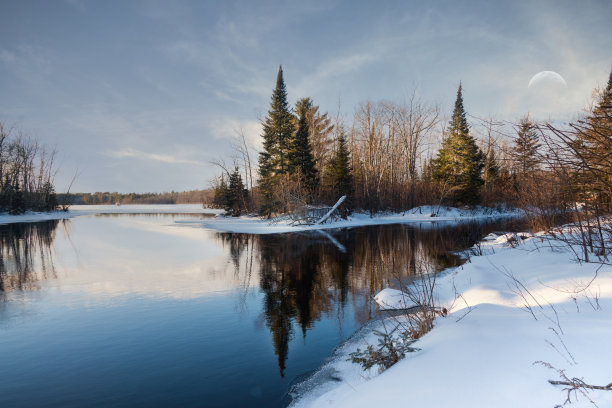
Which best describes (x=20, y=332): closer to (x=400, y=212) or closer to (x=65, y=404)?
(x=65, y=404)

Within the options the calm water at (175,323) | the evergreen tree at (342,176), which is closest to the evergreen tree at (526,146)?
the calm water at (175,323)

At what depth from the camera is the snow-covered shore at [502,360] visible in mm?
2139

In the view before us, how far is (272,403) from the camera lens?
3660mm

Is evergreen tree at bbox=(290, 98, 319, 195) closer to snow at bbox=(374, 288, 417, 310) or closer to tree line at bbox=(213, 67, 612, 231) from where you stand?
tree line at bbox=(213, 67, 612, 231)

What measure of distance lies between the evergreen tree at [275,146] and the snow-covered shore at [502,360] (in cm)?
2638

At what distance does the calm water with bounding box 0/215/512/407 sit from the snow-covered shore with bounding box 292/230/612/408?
1.01 m

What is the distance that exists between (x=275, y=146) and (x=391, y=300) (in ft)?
93.4

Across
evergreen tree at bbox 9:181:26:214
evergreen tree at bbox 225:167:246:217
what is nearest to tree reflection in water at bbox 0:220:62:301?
evergreen tree at bbox 225:167:246:217

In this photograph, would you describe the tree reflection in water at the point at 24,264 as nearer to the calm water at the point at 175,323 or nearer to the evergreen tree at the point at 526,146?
the calm water at the point at 175,323

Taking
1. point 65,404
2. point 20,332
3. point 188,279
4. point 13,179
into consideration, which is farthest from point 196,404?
point 13,179

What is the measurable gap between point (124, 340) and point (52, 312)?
2.64m

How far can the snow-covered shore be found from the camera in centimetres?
214

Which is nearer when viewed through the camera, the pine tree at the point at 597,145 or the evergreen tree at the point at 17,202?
the pine tree at the point at 597,145

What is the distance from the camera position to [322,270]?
10156 millimetres
